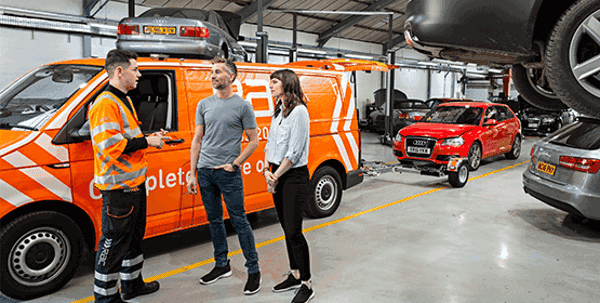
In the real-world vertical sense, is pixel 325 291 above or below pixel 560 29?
below

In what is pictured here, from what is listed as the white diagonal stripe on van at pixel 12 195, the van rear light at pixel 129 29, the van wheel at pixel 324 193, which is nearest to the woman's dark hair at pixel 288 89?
the white diagonal stripe on van at pixel 12 195

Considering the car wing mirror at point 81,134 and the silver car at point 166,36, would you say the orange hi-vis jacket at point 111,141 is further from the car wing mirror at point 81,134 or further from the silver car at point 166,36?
the silver car at point 166,36

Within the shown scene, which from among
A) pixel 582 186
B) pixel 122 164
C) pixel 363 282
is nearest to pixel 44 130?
pixel 122 164

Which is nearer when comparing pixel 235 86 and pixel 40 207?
pixel 40 207

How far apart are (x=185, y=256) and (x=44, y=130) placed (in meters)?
1.76

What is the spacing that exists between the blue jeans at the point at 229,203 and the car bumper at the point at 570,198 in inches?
137

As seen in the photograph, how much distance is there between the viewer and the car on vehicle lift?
218 centimetres

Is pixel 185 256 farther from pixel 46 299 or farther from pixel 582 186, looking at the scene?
pixel 582 186

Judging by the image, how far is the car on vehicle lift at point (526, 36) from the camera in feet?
7.14

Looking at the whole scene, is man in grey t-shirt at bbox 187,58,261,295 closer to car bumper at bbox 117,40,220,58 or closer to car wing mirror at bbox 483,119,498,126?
car bumper at bbox 117,40,220,58

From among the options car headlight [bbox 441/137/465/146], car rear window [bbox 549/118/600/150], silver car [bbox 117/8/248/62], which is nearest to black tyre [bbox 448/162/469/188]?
car headlight [bbox 441/137/465/146]

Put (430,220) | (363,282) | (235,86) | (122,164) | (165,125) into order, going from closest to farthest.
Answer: (122,164) < (363,282) < (165,125) < (235,86) < (430,220)

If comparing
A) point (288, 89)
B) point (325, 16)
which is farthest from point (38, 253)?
point (325, 16)

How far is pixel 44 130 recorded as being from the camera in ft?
11.1
